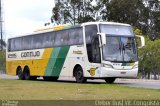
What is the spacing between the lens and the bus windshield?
24.2m

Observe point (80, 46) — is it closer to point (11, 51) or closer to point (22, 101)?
point (11, 51)

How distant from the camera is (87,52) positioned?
25.0 meters

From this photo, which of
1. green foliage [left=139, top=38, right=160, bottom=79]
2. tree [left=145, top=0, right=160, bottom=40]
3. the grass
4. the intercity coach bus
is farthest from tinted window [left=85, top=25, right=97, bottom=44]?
tree [left=145, top=0, right=160, bottom=40]

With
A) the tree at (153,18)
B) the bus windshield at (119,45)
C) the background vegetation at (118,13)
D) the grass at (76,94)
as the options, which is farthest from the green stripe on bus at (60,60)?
the tree at (153,18)

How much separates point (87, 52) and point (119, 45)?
1818 mm

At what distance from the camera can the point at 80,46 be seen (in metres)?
25.5

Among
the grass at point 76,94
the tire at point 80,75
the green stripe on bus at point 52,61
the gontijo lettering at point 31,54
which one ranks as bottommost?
the grass at point 76,94

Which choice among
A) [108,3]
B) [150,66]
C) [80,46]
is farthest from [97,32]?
[108,3]

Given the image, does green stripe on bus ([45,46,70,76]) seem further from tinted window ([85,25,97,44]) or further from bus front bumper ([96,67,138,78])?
bus front bumper ([96,67,138,78])

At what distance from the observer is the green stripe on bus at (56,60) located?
27172 millimetres

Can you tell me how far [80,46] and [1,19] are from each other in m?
45.6

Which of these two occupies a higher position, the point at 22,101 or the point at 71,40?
the point at 71,40

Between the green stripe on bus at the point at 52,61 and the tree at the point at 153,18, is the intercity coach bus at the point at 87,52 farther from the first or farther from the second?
the tree at the point at 153,18

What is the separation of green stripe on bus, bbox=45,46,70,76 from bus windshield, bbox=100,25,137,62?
316cm
